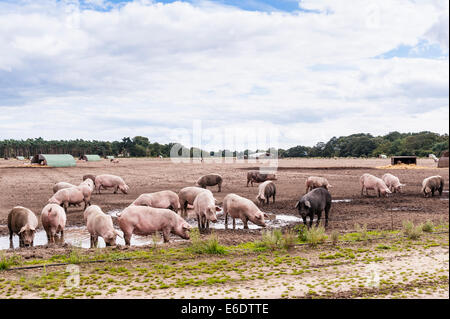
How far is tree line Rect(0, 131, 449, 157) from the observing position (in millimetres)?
17609

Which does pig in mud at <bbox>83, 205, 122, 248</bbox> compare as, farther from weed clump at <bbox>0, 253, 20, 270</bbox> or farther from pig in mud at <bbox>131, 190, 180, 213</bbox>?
pig in mud at <bbox>131, 190, 180, 213</bbox>

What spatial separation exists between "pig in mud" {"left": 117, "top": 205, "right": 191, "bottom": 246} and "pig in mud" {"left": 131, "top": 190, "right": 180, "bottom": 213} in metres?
3.29

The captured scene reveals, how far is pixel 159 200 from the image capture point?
15.6m

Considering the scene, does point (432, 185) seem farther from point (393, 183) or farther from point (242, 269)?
point (242, 269)

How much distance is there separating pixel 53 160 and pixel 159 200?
113ft

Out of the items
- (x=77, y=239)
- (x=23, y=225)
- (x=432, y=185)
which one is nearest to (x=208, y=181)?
(x=432, y=185)

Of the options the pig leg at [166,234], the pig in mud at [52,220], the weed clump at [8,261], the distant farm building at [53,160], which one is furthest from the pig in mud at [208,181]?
the distant farm building at [53,160]

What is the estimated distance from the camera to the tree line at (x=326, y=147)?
17.6 metres

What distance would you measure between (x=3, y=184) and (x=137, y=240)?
18404 millimetres

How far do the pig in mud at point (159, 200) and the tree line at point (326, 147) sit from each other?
992 centimetres

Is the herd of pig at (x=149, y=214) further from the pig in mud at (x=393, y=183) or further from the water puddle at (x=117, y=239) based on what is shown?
the pig in mud at (x=393, y=183)
